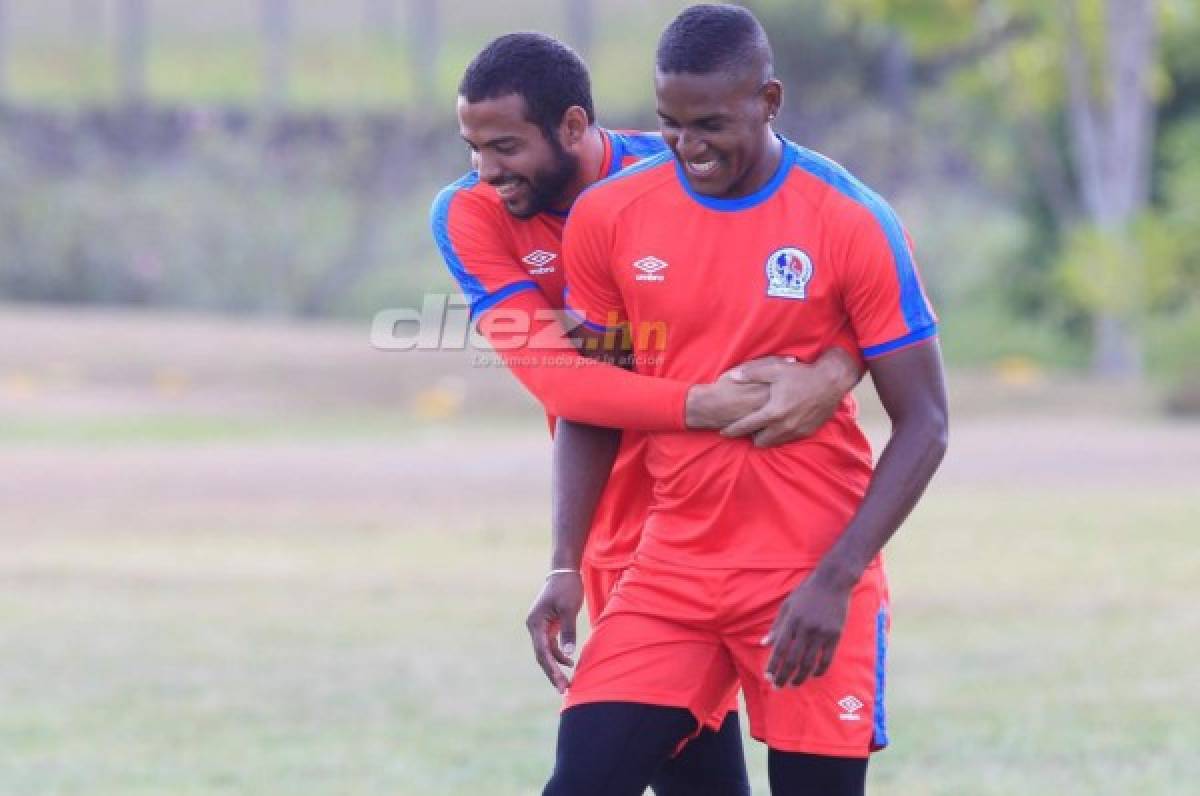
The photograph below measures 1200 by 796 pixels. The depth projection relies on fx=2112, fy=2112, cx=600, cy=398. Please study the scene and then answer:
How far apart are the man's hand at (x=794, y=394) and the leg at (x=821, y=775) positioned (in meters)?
0.63

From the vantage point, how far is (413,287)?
32.1 metres

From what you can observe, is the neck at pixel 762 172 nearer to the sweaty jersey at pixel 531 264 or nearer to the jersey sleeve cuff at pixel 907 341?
the jersey sleeve cuff at pixel 907 341

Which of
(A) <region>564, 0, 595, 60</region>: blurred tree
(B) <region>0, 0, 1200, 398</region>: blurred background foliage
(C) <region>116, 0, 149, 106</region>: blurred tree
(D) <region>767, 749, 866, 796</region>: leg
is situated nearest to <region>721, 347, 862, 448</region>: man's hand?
(D) <region>767, 749, 866, 796</region>: leg

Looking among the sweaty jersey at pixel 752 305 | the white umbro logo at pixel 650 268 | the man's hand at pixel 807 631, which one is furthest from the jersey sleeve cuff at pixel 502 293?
the man's hand at pixel 807 631

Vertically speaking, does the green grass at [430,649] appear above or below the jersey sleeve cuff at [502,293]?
below

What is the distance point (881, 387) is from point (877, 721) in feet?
2.15

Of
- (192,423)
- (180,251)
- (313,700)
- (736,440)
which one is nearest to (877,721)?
(736,440)

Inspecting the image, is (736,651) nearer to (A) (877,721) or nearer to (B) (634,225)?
(A) (877,721)

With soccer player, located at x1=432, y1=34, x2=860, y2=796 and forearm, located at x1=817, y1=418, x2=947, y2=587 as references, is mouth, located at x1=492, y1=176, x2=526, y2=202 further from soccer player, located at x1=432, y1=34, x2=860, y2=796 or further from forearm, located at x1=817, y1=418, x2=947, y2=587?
forearm, located at x1=817, y1=418, x2=947, y2=587

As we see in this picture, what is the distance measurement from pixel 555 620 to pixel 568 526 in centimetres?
21

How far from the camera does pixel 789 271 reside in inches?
162

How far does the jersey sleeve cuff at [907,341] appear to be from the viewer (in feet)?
13.4

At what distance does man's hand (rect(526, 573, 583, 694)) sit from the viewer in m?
4.45

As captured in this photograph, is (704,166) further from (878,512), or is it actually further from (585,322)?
(878,512)
